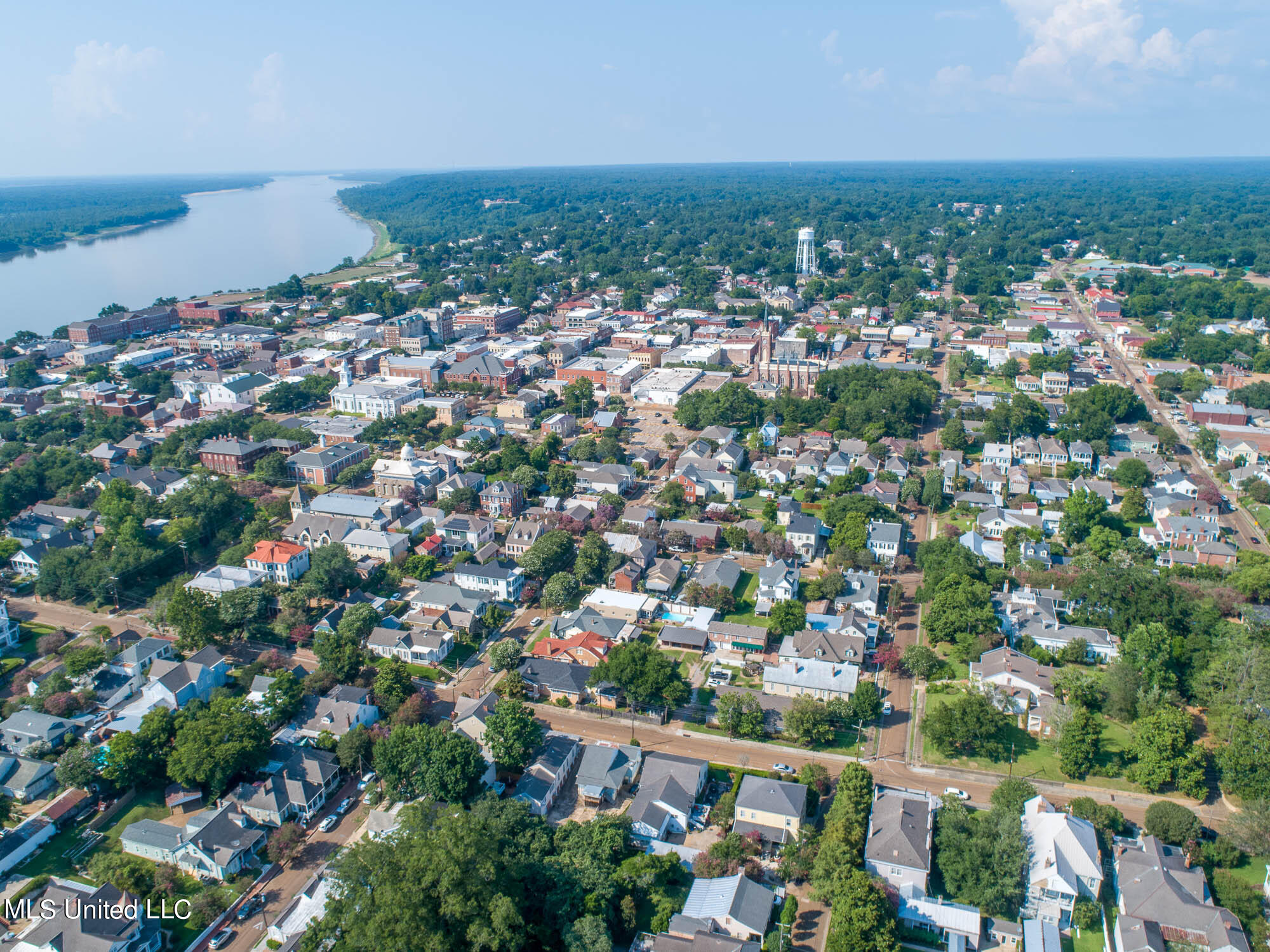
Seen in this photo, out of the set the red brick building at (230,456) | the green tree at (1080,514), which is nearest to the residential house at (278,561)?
the red brick building at (230,456)

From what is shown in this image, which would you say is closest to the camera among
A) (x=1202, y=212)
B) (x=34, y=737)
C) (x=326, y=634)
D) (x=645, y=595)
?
(x=34, y=737)

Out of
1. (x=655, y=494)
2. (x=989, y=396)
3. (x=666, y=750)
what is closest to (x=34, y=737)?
(x=666, y=750)

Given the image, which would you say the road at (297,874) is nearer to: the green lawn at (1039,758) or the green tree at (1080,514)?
the green lawn at (1039,758)

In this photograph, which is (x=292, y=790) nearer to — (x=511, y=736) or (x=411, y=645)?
(x=511, y=736)

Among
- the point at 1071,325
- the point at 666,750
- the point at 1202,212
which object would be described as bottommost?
the point at 666,750

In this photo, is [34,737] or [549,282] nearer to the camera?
[34,737]

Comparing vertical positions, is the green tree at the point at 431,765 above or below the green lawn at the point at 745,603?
above

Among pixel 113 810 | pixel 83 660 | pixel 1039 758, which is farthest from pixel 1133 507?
pixel 83 660

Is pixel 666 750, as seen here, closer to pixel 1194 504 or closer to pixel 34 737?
pixel 34 737
